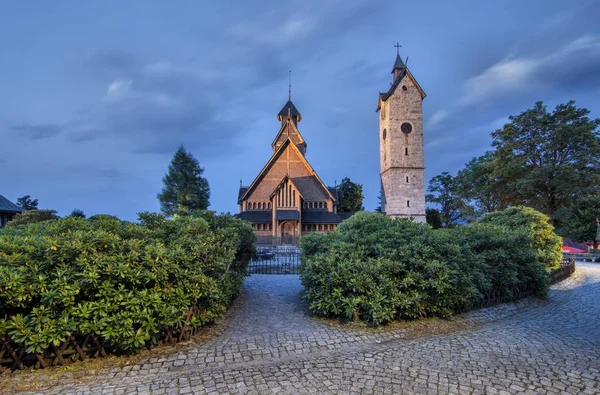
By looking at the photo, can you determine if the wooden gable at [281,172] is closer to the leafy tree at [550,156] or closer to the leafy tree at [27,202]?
the leafy tree at [550,156]

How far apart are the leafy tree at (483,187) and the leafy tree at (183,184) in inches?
1527

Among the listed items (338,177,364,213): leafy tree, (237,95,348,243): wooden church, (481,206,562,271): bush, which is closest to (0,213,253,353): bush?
(481,206,562,271): bush

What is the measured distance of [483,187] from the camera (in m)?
37.4

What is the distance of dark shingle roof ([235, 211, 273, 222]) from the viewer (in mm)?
35078

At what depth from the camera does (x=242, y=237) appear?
10.1m

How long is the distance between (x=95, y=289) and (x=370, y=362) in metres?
4.32

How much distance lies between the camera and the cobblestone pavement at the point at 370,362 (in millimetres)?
4031

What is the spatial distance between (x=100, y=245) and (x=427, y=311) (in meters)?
6.69

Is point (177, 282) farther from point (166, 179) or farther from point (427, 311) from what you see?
point (166, 179)

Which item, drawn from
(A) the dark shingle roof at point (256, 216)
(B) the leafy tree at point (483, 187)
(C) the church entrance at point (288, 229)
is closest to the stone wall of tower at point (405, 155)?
(B) the leafy tree at point (483, 187)

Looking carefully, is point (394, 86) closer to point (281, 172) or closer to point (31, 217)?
point (281, 172)

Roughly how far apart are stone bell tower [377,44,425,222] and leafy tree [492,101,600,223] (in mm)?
9172

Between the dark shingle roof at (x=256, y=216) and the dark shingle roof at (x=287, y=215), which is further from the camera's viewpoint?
the dark shingle roof at (x=256, y=216)

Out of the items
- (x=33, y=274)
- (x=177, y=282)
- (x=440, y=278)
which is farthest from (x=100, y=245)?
(x=440, y=278)
